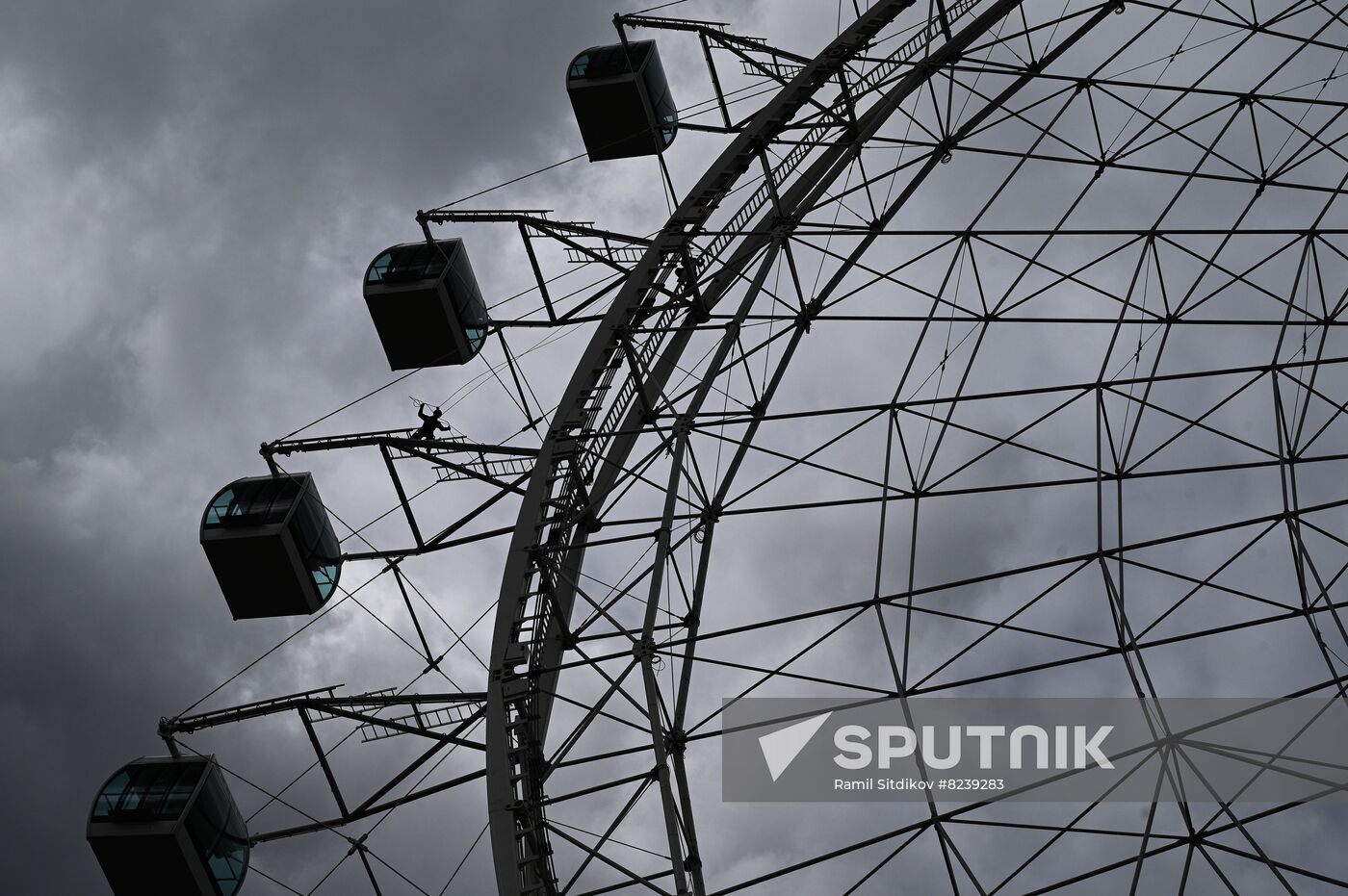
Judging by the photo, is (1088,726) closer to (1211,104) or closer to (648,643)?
(648,643)

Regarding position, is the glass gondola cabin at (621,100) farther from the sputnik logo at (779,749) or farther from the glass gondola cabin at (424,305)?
the sputnik logo at (779,749)

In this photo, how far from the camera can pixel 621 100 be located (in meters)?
30.0

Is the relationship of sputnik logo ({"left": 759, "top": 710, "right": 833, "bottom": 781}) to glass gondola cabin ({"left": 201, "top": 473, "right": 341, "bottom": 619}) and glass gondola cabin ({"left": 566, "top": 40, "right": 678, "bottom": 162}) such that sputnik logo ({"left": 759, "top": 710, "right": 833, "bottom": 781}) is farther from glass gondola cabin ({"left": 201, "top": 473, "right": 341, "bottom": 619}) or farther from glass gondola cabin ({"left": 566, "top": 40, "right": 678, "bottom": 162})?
glass gondola cabin ({"left": 566, "top": 40, "right": 678, "bottom": 162})

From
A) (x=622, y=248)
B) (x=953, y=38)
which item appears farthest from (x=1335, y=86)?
(x=622, y=248)

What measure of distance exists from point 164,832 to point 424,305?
39.7 feet

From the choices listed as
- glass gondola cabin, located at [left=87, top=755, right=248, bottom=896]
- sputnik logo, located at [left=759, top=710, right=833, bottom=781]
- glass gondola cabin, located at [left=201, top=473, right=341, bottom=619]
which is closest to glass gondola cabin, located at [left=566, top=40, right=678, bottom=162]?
glass gondola cabin, located at [left=201, top=473, right=341, bottom=619]

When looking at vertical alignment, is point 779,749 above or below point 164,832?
below

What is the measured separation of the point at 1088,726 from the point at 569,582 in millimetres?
12499

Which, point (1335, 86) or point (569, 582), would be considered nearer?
point (569, 582)

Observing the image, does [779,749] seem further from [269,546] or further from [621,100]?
[621,100]

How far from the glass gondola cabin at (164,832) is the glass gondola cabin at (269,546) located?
11.8 ft

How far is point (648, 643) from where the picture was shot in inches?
838

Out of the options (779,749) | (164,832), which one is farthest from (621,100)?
(164,832)

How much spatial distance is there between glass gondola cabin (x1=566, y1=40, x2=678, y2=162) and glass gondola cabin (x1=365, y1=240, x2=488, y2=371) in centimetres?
475
